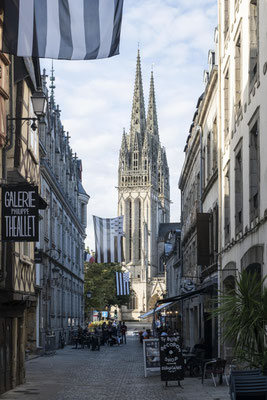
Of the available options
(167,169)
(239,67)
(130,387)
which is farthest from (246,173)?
(167,169)

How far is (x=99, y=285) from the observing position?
88.1m

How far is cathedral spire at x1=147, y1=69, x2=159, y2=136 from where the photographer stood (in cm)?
17800

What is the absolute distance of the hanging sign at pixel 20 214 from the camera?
51.6 ft

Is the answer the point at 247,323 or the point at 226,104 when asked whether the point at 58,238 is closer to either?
the point at 226,104

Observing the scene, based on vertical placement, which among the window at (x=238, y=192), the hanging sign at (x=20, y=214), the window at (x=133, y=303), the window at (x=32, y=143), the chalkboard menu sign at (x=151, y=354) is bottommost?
the window at (x=133, y=303)

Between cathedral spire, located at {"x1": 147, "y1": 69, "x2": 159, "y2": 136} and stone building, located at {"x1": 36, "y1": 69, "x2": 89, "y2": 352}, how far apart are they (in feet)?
347

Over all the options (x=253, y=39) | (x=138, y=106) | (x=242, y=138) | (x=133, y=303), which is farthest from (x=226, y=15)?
(x=138, y=106)

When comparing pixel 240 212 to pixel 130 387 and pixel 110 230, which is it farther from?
pixel 110 230

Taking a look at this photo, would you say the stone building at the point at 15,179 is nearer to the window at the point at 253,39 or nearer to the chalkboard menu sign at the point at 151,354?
the chalkboard menu sign at the point at 151,354

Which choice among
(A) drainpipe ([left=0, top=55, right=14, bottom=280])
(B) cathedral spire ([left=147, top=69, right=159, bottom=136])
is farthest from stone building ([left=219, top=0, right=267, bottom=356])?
(B) cathedral spire ([left=147, top=69, right=159, bottom=136])

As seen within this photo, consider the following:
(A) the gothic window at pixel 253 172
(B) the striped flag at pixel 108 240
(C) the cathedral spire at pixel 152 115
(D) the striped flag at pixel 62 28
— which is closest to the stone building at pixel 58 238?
(B) the striped flag at pixel 108 240

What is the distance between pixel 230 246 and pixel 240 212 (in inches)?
54.0

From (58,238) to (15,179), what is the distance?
30430 millimetres

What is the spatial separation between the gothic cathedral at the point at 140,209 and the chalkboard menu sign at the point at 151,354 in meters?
132
